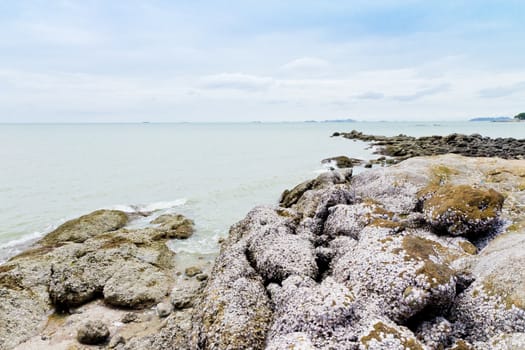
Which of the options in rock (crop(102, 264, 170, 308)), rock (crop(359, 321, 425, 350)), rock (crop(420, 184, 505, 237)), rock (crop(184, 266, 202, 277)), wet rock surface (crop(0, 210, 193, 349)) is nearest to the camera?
rock (crop(359, 321, 425, 350))

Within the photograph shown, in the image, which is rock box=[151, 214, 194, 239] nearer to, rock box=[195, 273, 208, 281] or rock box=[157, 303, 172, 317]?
rock box=[195, 273, 208, 281]

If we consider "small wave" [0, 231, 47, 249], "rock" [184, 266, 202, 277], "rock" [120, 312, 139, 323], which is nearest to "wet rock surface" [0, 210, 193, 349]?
"rock" [120, 312, 139, 323]

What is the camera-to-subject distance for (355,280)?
24.1ft

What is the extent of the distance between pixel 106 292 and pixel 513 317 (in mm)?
11952

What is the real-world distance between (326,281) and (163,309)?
6.61 metres

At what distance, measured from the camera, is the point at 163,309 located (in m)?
11.5

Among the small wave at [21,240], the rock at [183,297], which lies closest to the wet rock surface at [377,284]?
the rock at [183,297]

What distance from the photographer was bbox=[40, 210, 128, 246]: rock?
61.7 feet

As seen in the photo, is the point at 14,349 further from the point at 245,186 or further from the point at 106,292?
the point at 245,186

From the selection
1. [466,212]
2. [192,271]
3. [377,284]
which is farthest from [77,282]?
[466,212]

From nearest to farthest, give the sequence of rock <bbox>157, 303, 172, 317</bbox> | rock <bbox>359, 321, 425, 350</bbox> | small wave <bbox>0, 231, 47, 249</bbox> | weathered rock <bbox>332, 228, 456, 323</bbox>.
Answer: rock <bbox>359, 321, 425, 350</bbox> → weathered rock <bbox>332, 228, 456, 323</bbox> → rock <bbox>157, 303, 172, 317</bbox> → small wave <bbox>0, 231, 47, 249</bbox>

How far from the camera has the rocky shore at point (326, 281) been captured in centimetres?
634

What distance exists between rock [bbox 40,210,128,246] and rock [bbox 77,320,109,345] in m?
9.83

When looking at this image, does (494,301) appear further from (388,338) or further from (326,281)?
(326,281)
